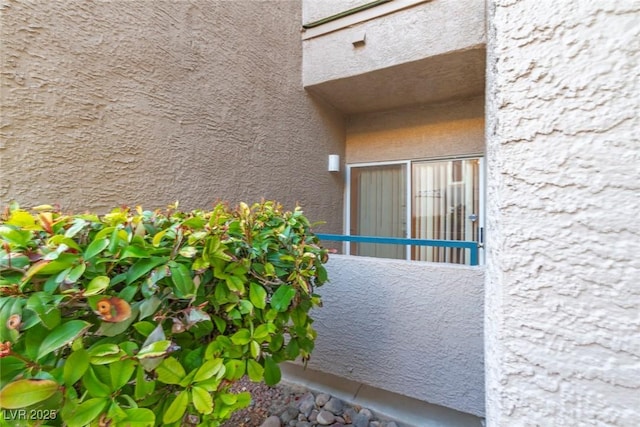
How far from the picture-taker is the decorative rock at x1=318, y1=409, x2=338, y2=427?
2174mm

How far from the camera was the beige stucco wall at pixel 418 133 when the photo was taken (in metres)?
4.44

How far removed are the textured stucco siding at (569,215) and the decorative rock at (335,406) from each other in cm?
193

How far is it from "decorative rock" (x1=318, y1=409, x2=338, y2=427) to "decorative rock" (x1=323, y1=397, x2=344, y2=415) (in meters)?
0.05

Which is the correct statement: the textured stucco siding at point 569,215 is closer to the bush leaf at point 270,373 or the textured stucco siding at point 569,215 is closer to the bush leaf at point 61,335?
the bush leaf at point 270,373

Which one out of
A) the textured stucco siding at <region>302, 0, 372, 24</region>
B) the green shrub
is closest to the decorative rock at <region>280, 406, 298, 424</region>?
the green shrub

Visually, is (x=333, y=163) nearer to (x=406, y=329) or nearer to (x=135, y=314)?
(x=406, y=329)

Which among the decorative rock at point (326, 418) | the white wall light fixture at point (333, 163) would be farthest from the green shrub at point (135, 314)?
the white wall light fixture at point (333, 163)

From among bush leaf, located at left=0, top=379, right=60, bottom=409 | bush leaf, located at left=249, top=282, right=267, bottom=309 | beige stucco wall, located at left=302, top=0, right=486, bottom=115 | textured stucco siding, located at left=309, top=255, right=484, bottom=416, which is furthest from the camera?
beige stucco wall, located at left=302, top=0, right=486, bottom=115

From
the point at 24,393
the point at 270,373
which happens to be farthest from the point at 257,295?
the point at 24,393

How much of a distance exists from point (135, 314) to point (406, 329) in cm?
181

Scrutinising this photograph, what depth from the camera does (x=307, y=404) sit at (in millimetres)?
2367

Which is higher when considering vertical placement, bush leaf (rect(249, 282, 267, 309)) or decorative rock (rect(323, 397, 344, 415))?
bush leaf (rect(249, 282, 267, 309))

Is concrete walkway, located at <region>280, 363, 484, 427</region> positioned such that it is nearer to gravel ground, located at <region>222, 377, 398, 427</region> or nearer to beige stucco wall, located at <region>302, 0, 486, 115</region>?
gravel ground, located at <region>222, 377, 398, 427</region>

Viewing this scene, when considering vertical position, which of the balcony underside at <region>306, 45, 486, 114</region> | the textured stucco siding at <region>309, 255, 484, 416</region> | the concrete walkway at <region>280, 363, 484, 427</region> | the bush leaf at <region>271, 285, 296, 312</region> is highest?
the balcony underside at <region>306, 45, 486, 114</region>
